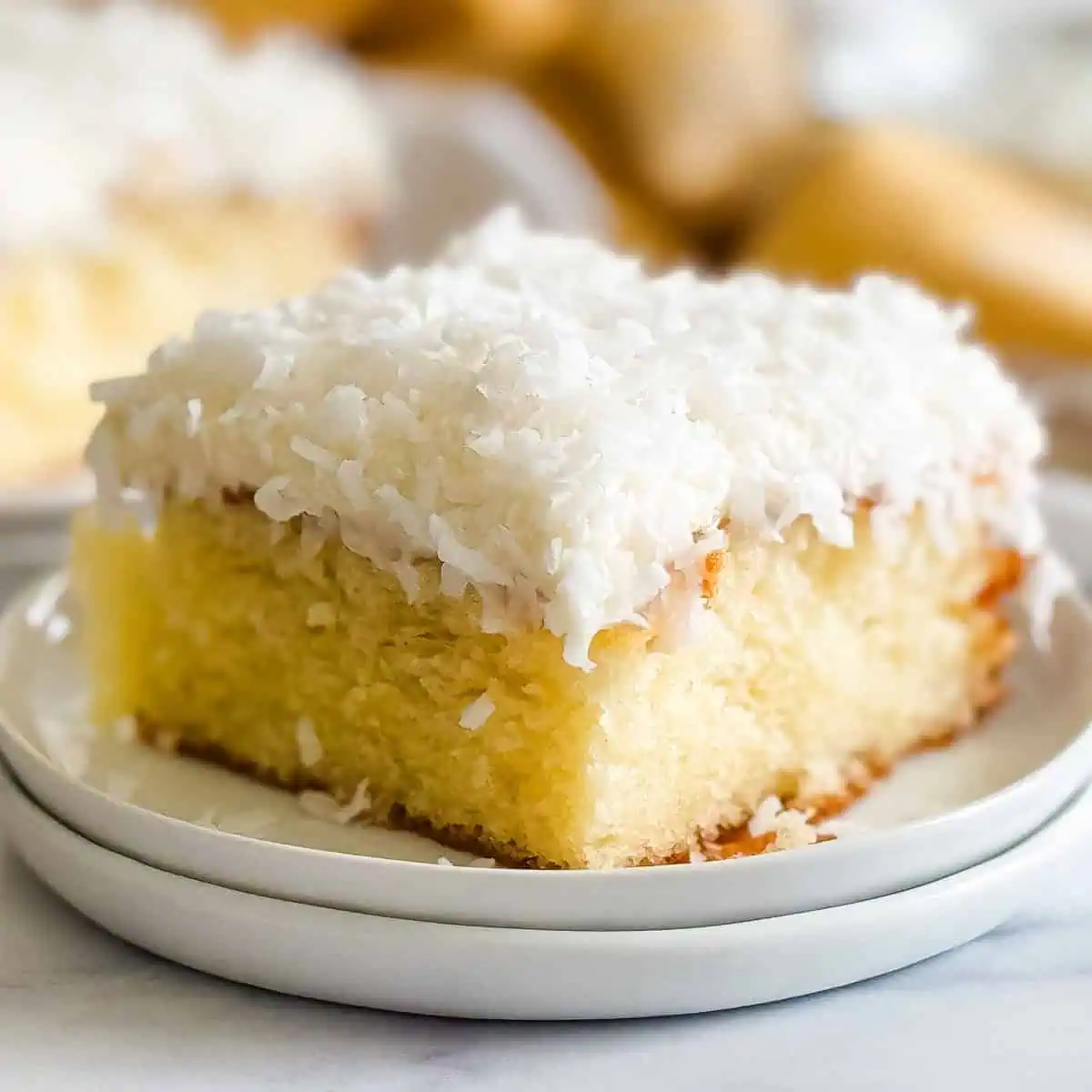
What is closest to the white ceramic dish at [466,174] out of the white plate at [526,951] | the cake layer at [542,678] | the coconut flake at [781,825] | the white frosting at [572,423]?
the white frosting at [572,423]

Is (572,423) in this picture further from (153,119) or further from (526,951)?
(153,119)

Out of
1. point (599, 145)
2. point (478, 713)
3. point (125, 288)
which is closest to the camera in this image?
point (478, 713)

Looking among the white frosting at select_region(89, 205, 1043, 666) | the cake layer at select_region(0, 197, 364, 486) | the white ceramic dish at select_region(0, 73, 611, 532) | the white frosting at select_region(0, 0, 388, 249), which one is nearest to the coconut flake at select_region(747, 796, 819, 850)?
the white frosting at select_region(89, 205, 1043, 666)

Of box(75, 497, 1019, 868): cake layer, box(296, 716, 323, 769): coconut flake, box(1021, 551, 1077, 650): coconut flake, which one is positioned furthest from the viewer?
box(1021, 551, 1077, 650): coconut flake

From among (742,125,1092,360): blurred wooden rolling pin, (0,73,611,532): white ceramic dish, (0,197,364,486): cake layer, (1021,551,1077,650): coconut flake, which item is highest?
(1021,551,1077,650): coconut flake

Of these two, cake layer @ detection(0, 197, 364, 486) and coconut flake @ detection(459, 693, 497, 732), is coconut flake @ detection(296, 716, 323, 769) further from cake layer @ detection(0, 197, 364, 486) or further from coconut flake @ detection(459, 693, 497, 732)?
cake layer @ detection(0, 197, 364, 486)

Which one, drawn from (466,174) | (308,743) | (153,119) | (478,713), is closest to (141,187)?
(153,119)

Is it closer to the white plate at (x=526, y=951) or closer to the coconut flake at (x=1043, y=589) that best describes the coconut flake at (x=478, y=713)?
the white plate at (x=526, y=951)
